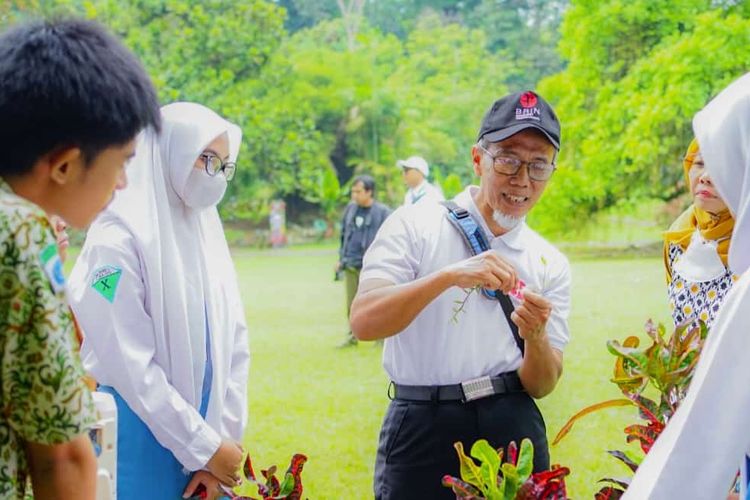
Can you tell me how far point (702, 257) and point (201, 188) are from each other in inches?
41.9

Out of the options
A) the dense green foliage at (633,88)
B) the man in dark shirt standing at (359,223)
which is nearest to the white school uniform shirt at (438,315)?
the man in dark shirt standing at (359,223)

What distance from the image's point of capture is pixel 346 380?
6082 millimetres

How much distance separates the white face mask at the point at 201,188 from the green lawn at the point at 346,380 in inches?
95.1

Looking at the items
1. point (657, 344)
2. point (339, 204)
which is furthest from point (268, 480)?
point (339, 204)

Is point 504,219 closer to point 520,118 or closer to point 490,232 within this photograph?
point 490,232

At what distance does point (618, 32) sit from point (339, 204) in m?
4.04

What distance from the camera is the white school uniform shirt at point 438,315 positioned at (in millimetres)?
1795

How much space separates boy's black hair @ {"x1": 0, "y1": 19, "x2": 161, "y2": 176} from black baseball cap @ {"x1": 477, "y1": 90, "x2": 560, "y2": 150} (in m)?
0.88

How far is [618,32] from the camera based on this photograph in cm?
746

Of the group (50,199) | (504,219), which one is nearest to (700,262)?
(504,219)

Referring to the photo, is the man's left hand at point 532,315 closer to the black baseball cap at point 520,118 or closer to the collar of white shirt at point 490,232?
the collar of white shirt at point 490,232

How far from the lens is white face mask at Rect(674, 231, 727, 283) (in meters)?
2.03

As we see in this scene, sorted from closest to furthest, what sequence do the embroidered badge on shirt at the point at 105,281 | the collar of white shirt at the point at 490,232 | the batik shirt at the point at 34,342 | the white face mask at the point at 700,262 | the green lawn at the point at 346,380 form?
1. the batik shirt at the point at 34,342
2. the embroidered badge on shirt at the point at 105,281
3. the collar of white shirt at the point at 490,232
4. the white face mask at the point at 700,262
5. the green lawn at the point at 346,380

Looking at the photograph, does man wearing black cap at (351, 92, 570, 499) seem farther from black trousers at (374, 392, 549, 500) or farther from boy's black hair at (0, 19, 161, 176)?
boy's black hair at (0, 19, 161, 176)
